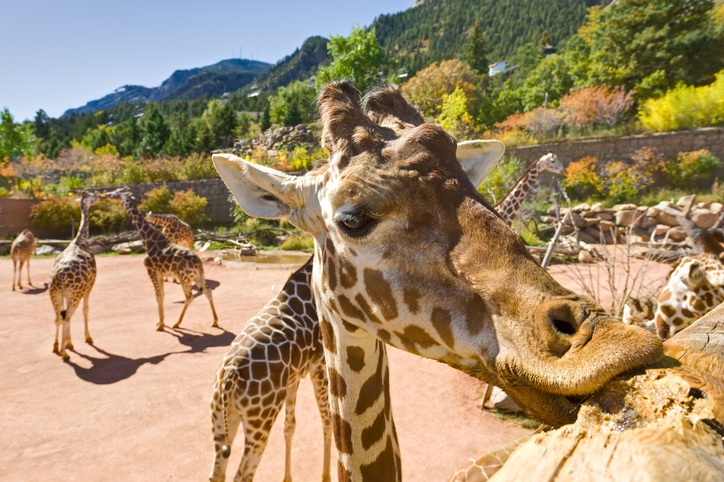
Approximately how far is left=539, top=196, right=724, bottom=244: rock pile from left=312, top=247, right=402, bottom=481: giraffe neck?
51.5 feet

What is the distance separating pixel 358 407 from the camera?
186 cm

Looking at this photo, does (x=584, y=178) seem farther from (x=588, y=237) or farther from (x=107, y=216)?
(x=107, y=216)

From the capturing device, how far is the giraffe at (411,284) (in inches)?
39.9

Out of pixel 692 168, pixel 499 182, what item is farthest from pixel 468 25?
pixel 499 182

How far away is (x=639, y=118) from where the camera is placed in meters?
24.4

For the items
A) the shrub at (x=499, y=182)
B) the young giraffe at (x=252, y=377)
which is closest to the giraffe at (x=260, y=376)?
the young giraffe at (x=252, y=377)

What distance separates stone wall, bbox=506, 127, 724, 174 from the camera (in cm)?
2050

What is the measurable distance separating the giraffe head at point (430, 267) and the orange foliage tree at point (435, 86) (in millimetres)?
29022

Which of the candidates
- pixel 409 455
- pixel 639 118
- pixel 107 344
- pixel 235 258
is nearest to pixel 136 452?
pixel 409 455

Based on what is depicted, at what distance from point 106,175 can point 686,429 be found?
31824 millimetres

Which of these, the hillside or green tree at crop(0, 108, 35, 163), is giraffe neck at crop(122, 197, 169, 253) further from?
the hillside

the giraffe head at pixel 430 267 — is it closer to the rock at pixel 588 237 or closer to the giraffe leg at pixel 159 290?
the giraffe leg at pixel 159 290

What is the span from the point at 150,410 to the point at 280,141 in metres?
33.0

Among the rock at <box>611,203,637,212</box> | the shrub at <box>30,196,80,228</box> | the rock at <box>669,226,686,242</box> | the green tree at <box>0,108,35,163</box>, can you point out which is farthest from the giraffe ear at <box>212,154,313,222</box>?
the green tree at <box>0,108,35,163</box>
